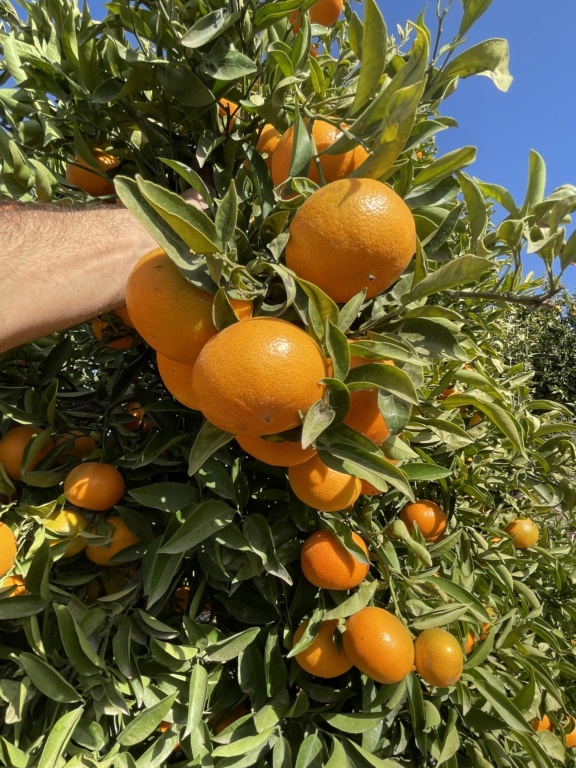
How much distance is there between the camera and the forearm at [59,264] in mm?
653

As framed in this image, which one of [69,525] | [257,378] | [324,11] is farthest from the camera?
[324,11]

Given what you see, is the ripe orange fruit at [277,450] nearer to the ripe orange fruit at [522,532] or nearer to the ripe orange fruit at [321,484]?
the ripe orange fruit at [321,484]

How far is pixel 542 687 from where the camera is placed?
119 cm

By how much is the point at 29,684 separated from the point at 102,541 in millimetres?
241

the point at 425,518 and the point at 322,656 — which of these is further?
the point at 425,518

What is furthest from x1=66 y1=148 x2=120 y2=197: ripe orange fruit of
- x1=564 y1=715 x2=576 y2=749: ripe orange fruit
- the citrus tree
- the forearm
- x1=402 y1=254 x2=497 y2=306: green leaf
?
x1=564 y1=715 x2=576 y2=749: ripe orange fruit

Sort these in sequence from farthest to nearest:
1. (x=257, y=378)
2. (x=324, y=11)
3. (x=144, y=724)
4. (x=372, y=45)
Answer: (x=324, y=11) < (x=144, y=724) < (x=372, y=45) < (x=257, y=378)

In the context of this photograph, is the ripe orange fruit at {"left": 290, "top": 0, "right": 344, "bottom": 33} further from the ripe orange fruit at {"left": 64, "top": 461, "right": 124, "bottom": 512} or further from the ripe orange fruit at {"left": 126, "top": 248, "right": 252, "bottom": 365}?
the ripe orange fruit at {"left": 64, "top": 461, "right": 124, "bottom": 512}

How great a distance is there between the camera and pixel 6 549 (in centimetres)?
81

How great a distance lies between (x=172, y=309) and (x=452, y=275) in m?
0.30

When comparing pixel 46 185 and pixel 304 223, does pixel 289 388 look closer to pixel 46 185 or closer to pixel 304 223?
pixel 304 223

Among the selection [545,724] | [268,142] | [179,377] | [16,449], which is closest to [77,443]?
[16,449]

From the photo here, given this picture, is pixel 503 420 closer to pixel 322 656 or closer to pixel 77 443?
pixel 322 656

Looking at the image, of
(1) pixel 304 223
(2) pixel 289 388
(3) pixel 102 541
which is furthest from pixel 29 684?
(1) pixel 304 223
